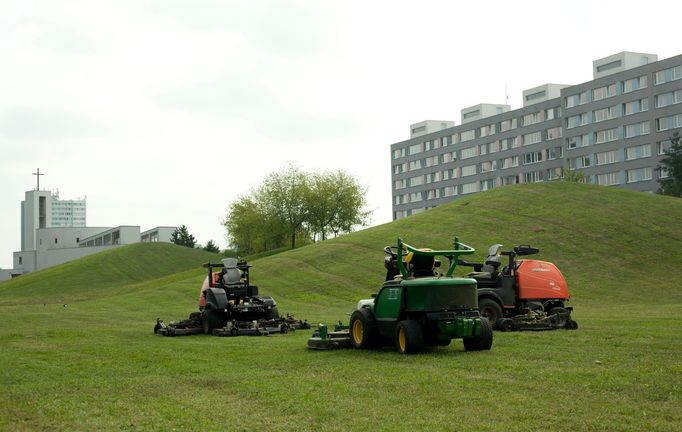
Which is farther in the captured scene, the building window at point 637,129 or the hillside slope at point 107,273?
the building window at point 637,129

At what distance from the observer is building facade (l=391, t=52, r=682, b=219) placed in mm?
111500

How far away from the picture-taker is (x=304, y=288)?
186 ft

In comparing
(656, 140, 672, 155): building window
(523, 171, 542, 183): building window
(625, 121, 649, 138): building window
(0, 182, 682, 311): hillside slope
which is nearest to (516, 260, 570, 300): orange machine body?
(0, 182, 682, 311): hillside slope

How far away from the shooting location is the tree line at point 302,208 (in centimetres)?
10569

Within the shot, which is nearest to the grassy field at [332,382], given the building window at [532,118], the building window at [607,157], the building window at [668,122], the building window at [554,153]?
the building window at [668,122]

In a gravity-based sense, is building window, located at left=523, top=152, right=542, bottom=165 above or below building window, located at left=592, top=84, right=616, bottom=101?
below

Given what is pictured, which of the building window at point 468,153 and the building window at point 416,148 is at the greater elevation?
the building window at point 416,148

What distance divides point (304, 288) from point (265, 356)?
38381mm

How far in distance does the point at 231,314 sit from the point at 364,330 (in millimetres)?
8945

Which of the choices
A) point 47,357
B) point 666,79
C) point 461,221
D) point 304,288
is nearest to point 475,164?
point 666,79

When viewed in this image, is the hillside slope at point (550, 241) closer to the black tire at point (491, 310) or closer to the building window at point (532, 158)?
the black tire at point (491, 310)

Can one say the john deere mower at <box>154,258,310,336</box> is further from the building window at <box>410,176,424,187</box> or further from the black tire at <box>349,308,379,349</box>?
the building window at <box>410,176,424,187</box>

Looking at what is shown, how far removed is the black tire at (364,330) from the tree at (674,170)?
281 ft

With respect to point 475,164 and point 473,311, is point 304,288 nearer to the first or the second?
point 473,311
